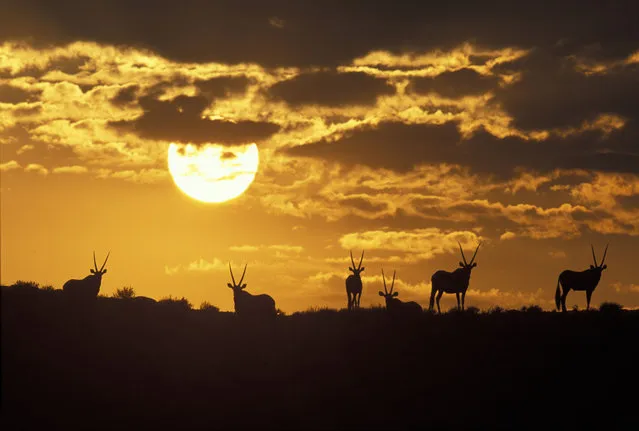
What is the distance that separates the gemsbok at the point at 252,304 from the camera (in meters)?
47.9

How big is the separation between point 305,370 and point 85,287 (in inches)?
526

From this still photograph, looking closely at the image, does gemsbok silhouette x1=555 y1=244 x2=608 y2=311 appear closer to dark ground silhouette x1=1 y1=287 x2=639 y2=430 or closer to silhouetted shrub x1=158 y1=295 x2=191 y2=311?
dark ground silhouette x1=1 y1=287 x2=639 y2=430

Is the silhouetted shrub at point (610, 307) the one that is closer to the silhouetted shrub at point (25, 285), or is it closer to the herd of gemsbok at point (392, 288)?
the herd of gemsbok at point (392, 288)

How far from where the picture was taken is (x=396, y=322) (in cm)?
4538

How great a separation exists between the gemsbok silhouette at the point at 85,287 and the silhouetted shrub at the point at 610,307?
26.1 m

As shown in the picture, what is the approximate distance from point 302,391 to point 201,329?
7.95 meters

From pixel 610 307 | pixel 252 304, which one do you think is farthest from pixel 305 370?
pixel 610 307

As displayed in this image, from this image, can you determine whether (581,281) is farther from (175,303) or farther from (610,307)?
(175,303)

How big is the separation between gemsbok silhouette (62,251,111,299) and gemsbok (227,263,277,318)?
701 centimetres

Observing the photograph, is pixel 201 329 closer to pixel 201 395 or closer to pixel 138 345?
pixel 138 345

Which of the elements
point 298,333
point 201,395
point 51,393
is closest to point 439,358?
point 298,333

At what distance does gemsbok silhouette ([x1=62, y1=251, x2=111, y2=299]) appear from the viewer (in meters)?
46.5

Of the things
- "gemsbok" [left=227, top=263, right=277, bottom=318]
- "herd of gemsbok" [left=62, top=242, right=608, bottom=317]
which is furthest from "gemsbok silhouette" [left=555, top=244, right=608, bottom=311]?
"gemsbok" [left=227, top=263, right=277, bottom=318]

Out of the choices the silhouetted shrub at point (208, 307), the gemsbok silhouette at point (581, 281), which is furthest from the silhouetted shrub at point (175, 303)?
the gemsbok silhouette at point (581, 281)
